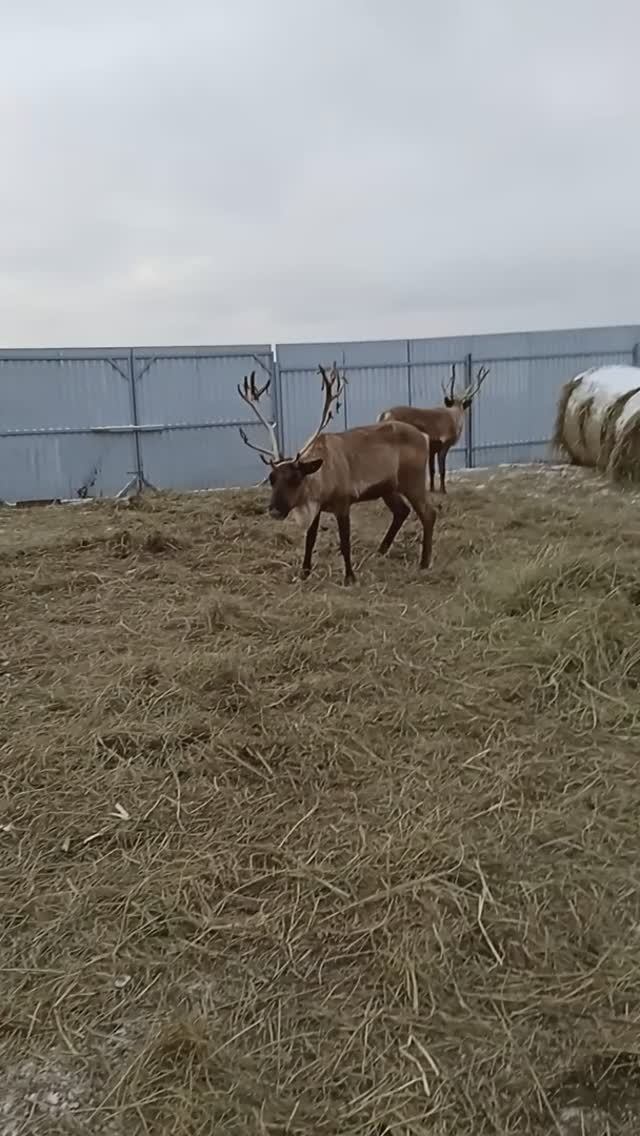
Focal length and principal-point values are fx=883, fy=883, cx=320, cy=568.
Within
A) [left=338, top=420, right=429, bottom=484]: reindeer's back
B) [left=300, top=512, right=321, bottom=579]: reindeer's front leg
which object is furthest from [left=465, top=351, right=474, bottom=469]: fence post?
[left=300, top=512, right=321, bottom=579]: reindeer's front leg

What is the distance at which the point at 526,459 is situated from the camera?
49.7 ft

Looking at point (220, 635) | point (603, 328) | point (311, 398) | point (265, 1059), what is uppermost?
point (603, 328)

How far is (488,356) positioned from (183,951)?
13.9 m

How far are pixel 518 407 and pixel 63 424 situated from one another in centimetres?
762

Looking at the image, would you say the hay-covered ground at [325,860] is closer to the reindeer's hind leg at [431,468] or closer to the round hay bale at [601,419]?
the reindeer's hind leg at [431,468]

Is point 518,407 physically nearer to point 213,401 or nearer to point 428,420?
point 213,401

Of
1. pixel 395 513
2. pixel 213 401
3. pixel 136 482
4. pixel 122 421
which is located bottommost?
pixel 136 482

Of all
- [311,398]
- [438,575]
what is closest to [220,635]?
[438,575]

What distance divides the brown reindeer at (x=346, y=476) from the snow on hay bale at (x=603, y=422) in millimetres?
4180

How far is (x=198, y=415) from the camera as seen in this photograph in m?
13.2

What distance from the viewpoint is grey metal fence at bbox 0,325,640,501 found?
40.5 ft

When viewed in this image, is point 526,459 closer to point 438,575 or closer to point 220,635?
point 438,575

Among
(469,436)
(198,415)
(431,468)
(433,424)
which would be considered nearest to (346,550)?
(431,468)

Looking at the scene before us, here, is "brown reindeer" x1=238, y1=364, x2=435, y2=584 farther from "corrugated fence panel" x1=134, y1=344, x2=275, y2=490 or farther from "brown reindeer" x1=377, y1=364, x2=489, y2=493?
"corrugated fence panel" x1=134, y1=344, x2=275, y2=490
